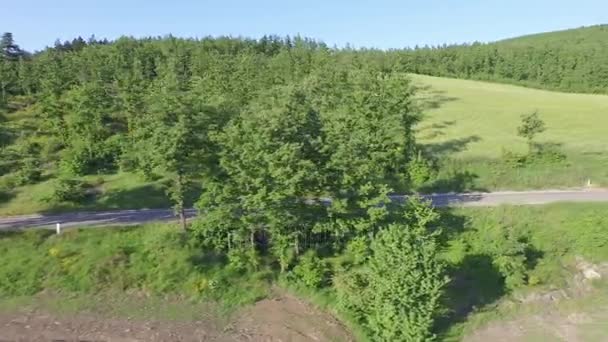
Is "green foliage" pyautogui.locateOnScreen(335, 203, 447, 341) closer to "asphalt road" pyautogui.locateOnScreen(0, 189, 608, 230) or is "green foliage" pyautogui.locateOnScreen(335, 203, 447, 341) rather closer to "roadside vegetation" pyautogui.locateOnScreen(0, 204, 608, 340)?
"roadside vegetation" pyautogui.locateOnScreen(0, 204, 608, 340)

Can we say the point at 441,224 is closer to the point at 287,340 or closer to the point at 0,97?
the point at 287,340

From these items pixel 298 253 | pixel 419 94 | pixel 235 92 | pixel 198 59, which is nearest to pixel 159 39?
pixel 198 59

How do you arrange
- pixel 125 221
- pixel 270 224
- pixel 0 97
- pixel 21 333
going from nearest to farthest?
pixel 21 333, pixel 270 224, pixel 125 221, pixel 0 97

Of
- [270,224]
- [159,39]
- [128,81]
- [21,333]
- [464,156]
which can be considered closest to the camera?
[21,333]

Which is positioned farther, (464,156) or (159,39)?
(159,39)

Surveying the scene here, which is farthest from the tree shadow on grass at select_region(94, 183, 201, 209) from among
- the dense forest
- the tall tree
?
the tall tree

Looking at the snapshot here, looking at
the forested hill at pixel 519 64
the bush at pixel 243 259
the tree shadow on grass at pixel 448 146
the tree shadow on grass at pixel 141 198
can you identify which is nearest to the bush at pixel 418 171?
the tree shadow on grass at pixel 448 146
